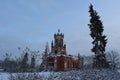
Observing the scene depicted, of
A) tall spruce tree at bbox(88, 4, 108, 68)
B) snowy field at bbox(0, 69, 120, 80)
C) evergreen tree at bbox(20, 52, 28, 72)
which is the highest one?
tall spruce tree at bbox(88, 4, 108, 68)

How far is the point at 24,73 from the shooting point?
15812mm

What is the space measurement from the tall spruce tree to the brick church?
99.1 feet

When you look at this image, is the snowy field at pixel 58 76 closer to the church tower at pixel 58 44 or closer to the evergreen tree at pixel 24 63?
the evergreen tree at pixel 24 63

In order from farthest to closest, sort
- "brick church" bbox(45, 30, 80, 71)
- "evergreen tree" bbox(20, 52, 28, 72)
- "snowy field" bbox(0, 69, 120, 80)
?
"brick church" bbox(45, 30, 80, 71)
"snowy field" bbox(0, 69, 120, 80)
"evergreen tree" bbox(20, 52, 28, 72)

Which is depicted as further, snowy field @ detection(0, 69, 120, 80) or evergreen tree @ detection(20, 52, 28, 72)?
snowy field @ detection(0, 69, 120, 80)

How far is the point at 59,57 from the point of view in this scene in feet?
246

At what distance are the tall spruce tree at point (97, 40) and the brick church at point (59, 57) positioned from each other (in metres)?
30.2

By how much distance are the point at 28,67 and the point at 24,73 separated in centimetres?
174

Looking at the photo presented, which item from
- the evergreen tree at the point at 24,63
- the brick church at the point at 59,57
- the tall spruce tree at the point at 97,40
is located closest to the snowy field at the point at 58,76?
the evergreen tree at the point at 24,63

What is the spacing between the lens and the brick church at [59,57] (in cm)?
7350

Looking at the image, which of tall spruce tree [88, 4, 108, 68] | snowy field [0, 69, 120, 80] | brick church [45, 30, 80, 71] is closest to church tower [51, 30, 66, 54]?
brick church [45, 30, 80, 71]

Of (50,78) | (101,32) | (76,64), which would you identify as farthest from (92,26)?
(76,64)

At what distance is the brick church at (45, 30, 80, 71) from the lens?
241ft

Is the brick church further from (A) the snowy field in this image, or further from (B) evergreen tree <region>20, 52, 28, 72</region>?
(B) evergreen tree <region>20, 52, 28, 72</region>
